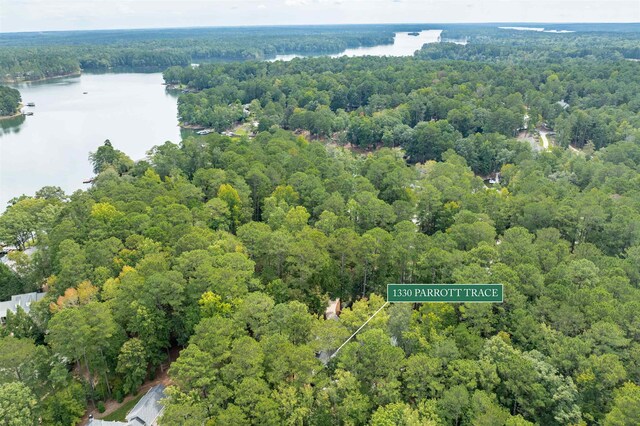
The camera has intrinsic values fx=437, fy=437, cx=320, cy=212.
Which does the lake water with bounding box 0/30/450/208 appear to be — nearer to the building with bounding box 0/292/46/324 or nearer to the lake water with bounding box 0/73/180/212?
the lake water with bounding box 0/73/180/212

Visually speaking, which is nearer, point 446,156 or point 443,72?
point 446,156

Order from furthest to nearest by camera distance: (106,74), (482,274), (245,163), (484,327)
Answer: (106,74) → (245,163) → (482,274) → (484,327)

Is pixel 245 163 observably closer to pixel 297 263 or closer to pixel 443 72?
pixel 297 263

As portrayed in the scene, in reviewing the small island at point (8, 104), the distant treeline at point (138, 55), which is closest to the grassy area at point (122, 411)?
the small island at point (8, 104)

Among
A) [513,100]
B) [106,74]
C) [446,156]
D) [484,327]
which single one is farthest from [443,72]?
[106,74]

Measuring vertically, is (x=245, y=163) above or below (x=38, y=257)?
above

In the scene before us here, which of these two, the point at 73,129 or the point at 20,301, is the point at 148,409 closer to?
the point at 20,301

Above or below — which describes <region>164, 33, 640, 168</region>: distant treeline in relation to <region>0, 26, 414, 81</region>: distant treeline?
below

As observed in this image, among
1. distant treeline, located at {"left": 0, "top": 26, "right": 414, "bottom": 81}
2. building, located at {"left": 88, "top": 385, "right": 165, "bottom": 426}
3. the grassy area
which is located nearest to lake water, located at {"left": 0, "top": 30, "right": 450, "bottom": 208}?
distant treeline, located at {"left": 0, "top": 26, "right": 414, "bottom": 81}
